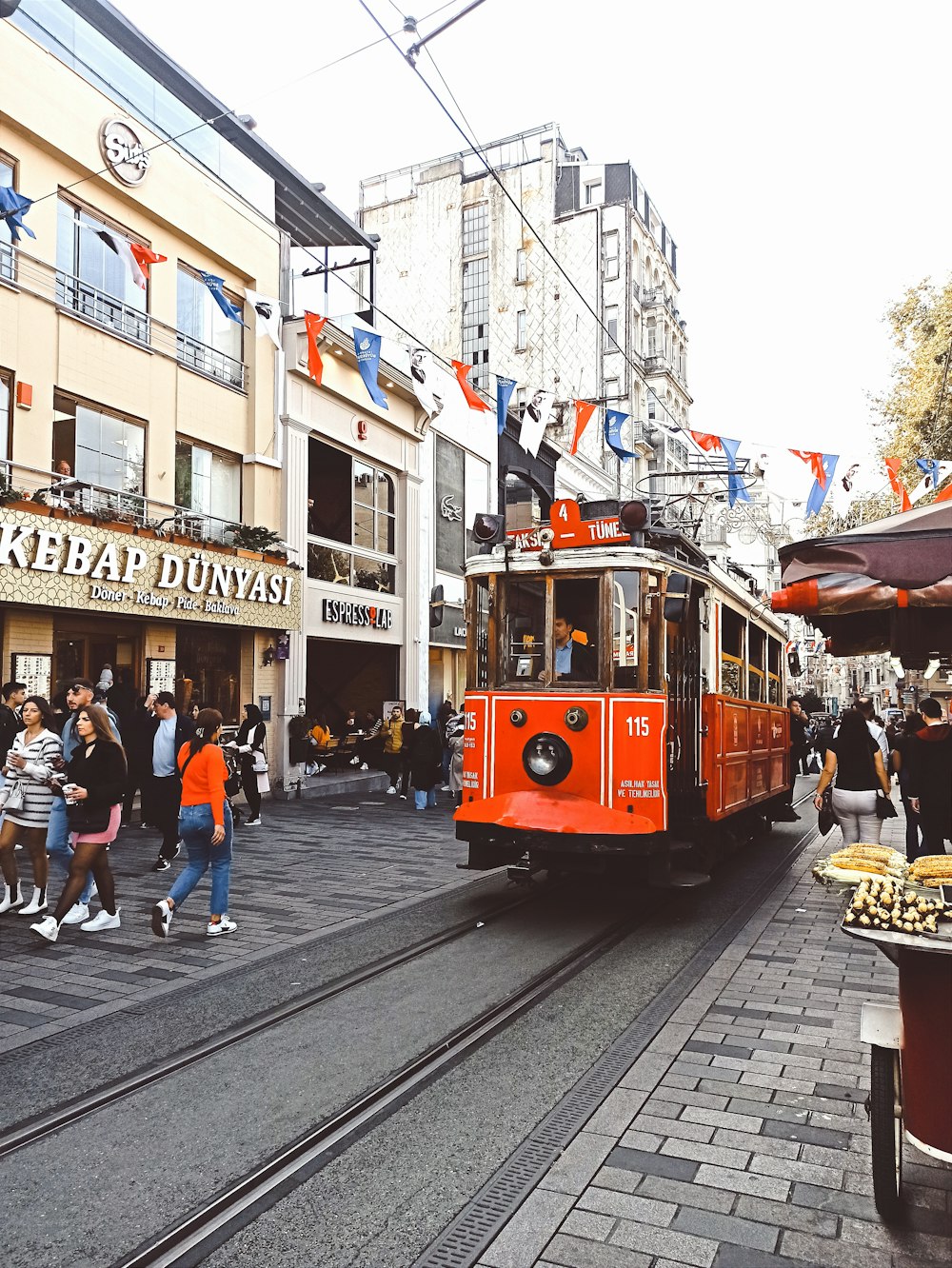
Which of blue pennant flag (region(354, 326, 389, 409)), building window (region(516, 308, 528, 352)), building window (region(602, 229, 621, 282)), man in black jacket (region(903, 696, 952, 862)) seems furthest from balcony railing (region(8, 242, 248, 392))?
building window (region(602, 229, 621, 282))

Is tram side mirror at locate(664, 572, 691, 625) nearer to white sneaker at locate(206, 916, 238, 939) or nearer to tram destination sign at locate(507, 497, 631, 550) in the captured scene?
tram destination sign at locate(507, 497, 631, 550)

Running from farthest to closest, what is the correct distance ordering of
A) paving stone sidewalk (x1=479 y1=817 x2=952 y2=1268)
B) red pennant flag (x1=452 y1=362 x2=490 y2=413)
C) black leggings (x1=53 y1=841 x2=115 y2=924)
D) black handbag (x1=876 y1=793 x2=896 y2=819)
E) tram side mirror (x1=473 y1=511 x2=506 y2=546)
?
red pennant flag (x1=452 y1=362 x2=490 y2=413) < black handbag (x1=876 y1=793 x2=896 y2=819) < tram side mirror (x1=473 y1=511 x2=506 y2=546) < black leggings (x1=53 y1=841 x2=115 y2=924) < paving stone sidewalk (x1=479 y1=817 x2=952 y2=1268)

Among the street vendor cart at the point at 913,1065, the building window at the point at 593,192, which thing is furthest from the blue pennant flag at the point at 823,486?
the building window at the point at 593,192

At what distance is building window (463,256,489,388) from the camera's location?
41.2m

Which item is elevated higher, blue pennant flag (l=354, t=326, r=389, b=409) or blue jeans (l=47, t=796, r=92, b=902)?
blue pennant flag (l=354, t=326, r=389, b=409)

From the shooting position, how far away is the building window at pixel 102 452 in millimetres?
14594

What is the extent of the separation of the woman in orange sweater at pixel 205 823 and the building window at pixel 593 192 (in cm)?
4065

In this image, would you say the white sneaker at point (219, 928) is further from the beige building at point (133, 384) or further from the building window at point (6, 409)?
the building window at point (6, 409)

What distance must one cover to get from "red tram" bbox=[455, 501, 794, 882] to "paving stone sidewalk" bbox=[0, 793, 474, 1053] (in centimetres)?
171

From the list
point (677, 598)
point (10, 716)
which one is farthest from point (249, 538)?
point (677, 598)

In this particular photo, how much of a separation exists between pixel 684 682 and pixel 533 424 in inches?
318

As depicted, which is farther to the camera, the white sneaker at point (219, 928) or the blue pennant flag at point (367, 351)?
the blue pennant flag at point (367, 351)

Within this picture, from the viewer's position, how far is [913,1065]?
3.43 metres

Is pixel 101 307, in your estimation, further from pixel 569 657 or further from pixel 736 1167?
pixel 736 1167
